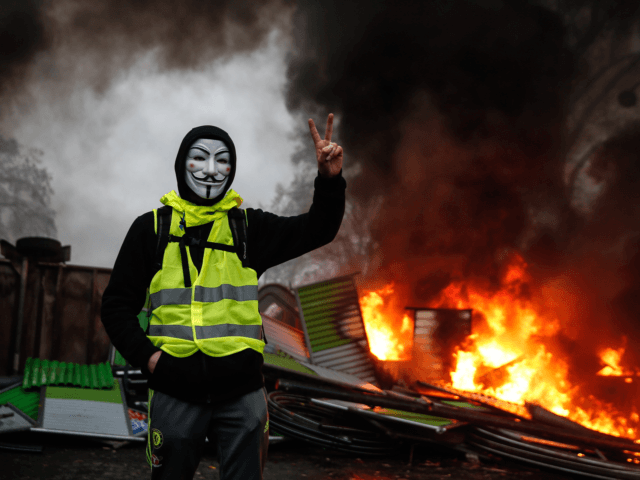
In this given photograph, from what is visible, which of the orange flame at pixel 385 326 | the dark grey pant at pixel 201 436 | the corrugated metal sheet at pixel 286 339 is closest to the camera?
the dark grey pant at pixel 201 436

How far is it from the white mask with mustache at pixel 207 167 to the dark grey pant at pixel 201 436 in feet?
2.88

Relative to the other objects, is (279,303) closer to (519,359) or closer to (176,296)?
(519,359)

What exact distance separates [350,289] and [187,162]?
8.72 m

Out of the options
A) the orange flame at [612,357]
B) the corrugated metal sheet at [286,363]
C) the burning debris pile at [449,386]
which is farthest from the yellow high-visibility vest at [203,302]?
the orange flame at [612,357]

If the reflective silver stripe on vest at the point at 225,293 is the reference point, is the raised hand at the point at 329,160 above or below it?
above

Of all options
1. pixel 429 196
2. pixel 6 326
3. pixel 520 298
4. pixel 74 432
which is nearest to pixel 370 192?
pixel 429 196

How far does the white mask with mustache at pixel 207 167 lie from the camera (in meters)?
2.27

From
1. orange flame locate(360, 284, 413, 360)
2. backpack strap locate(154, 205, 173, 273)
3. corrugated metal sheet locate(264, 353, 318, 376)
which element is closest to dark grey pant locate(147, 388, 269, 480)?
backpack strap locate(154, 205, 173, 273)

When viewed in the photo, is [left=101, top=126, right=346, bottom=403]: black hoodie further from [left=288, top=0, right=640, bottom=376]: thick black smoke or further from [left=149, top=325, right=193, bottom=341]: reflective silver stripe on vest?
[left=288, top=0, right=640, bottom=376]: thick black smoke

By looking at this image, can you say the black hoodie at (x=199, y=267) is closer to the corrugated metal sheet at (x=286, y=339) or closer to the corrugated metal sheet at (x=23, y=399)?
the corrugated metal sheet at (x=23, y=399)

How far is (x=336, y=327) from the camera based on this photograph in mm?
10617

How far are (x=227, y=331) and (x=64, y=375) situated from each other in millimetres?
6356

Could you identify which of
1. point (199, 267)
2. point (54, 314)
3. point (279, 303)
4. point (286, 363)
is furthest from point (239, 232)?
point (279, 303)

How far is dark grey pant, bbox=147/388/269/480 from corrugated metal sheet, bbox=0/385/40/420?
5.02 meters
